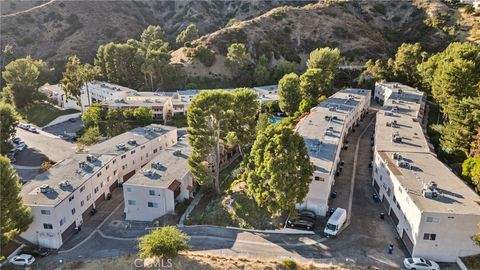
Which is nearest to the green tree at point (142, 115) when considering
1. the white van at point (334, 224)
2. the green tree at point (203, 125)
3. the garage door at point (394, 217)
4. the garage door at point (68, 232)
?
the green tree at point (203, 125)

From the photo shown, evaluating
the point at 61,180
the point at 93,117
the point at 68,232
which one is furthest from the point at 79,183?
the point at 93,117

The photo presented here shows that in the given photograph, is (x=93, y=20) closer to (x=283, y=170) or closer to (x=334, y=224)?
(x=283, y=170)

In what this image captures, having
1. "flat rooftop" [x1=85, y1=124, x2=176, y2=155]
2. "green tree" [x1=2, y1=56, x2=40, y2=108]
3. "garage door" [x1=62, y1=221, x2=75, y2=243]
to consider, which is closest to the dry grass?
"garage door" [x1=62, y1=221, x2=75, y2=243]

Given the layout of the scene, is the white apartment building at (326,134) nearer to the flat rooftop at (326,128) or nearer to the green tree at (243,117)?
the flat rooftop at (326,128)

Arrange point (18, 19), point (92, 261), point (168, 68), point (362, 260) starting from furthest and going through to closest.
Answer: point (18, 19) < point (168, 68) < point (92, 261) < point (362, 260)

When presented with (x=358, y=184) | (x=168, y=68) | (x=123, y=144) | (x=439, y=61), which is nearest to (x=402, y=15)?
(x=439, y=61)

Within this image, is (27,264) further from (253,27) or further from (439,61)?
(253,27)

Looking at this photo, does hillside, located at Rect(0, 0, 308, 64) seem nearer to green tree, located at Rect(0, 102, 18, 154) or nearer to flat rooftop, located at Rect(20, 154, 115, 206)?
green tree, located at Rect(0, 102, 18, 154)
